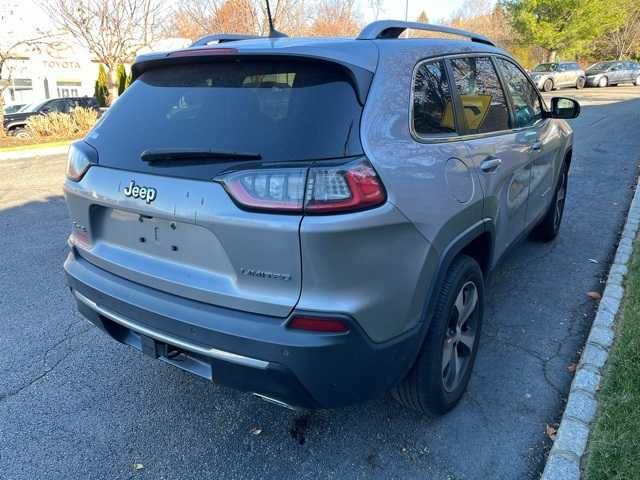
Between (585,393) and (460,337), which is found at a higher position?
(460,337)

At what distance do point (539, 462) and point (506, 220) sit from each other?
1.45 meters

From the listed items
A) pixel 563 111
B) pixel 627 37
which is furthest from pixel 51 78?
pixel 627 37

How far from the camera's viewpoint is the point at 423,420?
2725 millimetres

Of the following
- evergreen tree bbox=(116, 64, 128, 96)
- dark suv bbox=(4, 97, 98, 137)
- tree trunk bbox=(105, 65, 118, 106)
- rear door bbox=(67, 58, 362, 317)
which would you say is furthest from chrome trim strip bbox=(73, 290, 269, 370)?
evergreen tree bbox=(116, 64, 128, 96)

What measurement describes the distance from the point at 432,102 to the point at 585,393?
1.77m

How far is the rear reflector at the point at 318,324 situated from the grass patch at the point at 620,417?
1363 millimetres

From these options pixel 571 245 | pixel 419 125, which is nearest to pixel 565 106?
pixel 571 245

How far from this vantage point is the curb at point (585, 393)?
2328 millimetres

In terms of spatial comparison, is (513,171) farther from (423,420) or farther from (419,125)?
(423,420)

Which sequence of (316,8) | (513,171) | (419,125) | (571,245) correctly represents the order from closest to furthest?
(419,125), (513,171), (571,245), (316,8)

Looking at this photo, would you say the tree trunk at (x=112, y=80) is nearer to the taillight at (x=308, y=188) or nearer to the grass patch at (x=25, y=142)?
the grass patch at (x=25, y=142)

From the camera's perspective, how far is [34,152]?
40.4 feet

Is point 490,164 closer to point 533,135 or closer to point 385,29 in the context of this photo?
point 385,29

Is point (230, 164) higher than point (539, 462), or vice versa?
point (230, 164)
